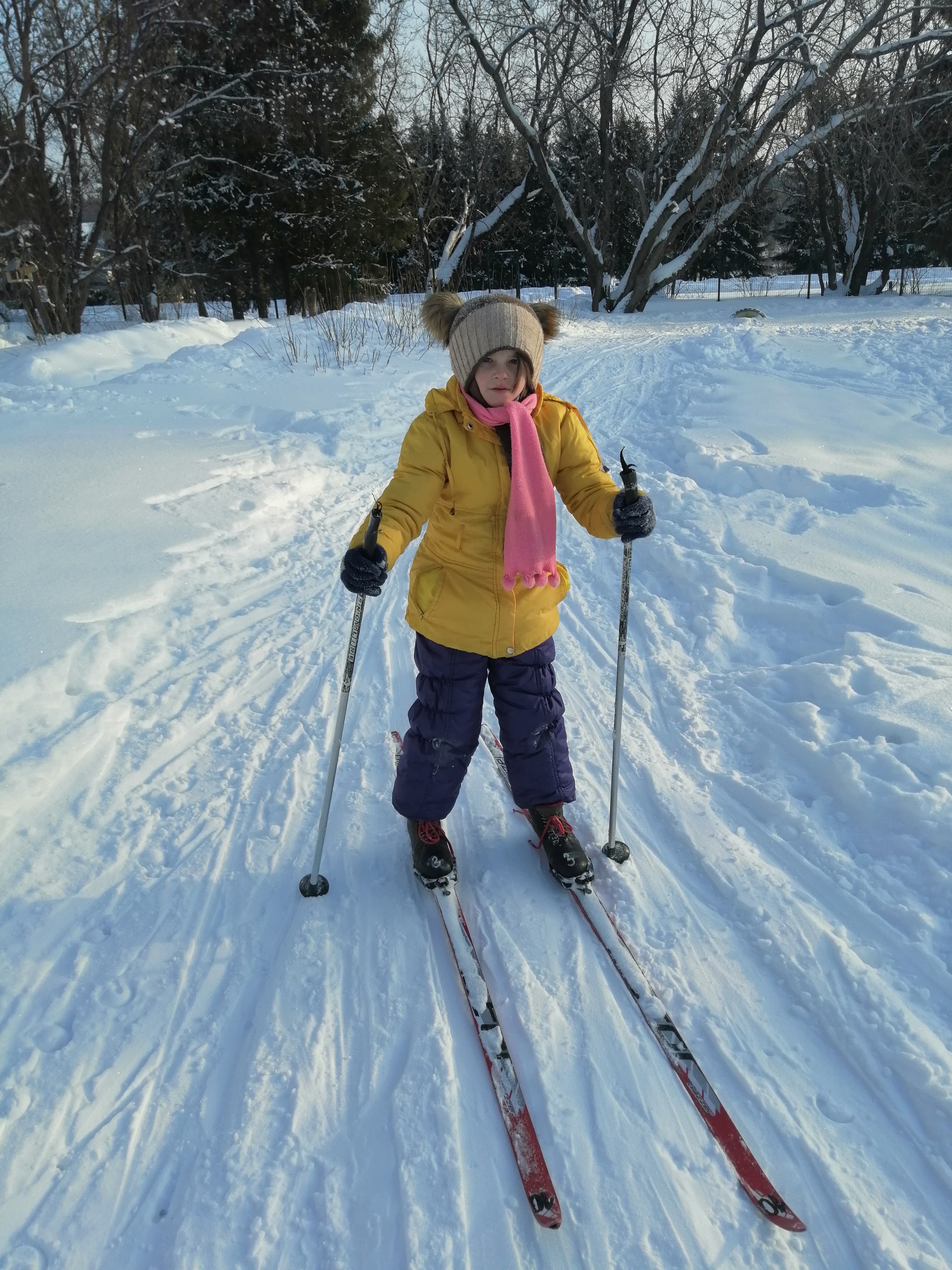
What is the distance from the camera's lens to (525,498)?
2230 mm

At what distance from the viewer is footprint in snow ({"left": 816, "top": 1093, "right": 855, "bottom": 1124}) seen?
1.73 meters

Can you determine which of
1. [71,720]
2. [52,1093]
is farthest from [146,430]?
[52,1093]

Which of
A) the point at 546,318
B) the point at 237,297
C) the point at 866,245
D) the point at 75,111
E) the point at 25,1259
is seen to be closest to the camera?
the point at 25,1259

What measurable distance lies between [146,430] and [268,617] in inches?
143

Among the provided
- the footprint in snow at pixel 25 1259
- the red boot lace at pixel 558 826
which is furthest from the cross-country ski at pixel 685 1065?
the footprint in snow at pixel 25 1259

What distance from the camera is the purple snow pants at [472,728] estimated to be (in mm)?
2430

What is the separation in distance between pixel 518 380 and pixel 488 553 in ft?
1.73

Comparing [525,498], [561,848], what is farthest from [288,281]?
[561,848]

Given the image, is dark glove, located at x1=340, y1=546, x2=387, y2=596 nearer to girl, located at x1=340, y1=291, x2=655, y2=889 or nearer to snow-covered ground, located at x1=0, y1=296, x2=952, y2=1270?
girl, located at x1=340, y1=291, x2=655, y2=889

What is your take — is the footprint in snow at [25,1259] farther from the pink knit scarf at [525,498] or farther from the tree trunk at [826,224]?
the tree trunk at [826,224]

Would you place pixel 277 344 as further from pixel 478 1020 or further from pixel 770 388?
pixel 478 1020

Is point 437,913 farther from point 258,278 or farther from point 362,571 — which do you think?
point 258,278

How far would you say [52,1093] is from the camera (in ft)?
5.93

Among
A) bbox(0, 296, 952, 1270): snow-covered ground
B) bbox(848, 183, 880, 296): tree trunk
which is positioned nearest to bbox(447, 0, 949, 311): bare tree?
bbox(848, 183, 880, 296): tree trunk
